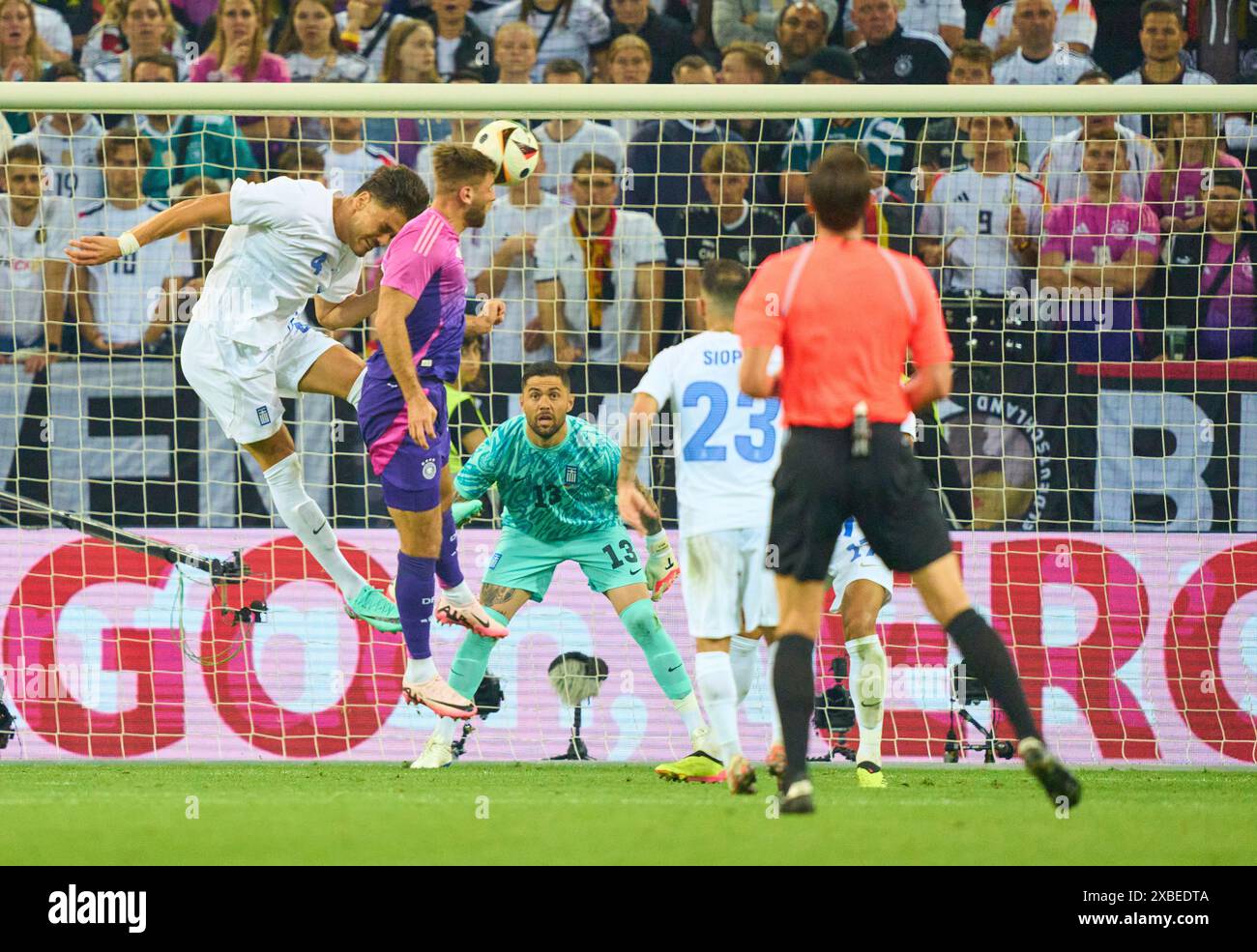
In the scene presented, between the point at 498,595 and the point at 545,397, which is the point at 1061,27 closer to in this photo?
the point at 545,397

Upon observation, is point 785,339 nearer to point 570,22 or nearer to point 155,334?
point 155,334

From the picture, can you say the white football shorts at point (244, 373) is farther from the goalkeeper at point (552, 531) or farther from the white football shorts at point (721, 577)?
the white football shorts at point (721, 577)

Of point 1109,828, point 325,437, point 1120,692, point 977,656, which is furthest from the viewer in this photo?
point 325,437

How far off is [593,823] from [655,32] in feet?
23.2

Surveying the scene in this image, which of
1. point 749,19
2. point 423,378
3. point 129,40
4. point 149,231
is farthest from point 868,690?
point 129,40

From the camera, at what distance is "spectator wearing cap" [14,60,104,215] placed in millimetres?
10164

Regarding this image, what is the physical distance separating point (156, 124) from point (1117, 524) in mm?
6616

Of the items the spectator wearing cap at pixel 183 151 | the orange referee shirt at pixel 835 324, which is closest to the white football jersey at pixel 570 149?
the spectator wearing cap at pixel 183 151

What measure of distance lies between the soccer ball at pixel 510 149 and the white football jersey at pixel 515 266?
81.9 inches

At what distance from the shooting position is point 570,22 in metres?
11.6

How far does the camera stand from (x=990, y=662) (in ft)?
17.4

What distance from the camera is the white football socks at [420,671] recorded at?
24.4ft

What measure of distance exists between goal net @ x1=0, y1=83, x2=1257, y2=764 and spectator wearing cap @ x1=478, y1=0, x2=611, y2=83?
3.82 ft

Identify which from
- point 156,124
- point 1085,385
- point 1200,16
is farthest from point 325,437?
point 1200,16
